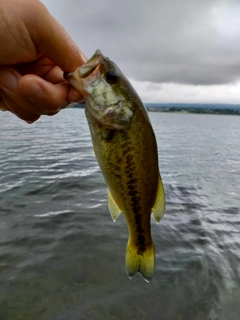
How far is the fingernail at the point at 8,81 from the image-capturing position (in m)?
2.51

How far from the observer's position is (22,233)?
8.33m

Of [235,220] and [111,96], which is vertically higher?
[111,96]

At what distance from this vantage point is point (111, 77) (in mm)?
2502

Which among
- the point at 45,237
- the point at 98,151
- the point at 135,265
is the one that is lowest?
the point at 45,237

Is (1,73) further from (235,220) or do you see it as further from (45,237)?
(235,220)

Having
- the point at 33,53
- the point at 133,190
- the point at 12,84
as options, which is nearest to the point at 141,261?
the point at 133,190

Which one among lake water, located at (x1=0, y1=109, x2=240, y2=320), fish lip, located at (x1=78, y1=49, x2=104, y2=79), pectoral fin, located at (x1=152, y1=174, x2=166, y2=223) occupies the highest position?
fish lip, located at (x1=78, y1=49, x2=104, y2=79)

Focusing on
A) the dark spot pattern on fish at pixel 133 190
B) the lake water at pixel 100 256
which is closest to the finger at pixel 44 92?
the dark spot pattern on fish at pixel 133 190

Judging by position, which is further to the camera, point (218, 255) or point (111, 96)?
point (218, 255)

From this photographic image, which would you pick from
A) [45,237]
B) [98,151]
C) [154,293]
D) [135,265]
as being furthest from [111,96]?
[45,237]

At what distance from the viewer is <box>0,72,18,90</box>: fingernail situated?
251 cm

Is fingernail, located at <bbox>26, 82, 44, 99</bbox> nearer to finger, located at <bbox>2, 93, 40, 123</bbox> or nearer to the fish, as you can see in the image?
the fish

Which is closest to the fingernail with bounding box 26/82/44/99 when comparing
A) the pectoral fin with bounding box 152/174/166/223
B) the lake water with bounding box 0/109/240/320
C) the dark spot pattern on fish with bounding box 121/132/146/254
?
the dark spot pattern on fish with bounding box 121/132/146/254

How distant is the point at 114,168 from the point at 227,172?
60.2 ft
